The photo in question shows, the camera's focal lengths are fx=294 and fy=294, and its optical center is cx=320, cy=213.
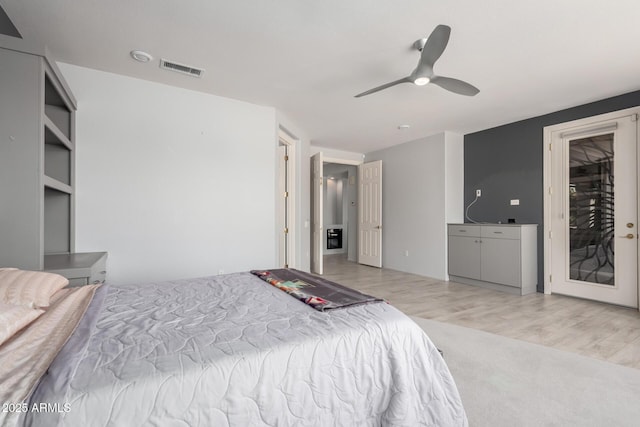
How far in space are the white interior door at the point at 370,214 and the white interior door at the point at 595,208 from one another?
2889mm

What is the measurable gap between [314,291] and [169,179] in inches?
94.3

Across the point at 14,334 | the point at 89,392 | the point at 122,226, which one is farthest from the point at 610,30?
the point at 122,226

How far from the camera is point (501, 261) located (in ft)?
14.2

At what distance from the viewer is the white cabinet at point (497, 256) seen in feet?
13.7

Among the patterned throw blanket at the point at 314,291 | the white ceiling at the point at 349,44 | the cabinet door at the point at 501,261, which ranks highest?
the white ceiling at the point at 349,44

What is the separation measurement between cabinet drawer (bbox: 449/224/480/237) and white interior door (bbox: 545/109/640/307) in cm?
94

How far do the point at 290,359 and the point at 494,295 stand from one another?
4074mm

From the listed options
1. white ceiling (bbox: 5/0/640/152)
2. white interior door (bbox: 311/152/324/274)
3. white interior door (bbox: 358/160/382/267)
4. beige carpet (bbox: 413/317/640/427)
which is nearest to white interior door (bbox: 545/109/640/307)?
white ceiling (bbox: 5/0/640/152)

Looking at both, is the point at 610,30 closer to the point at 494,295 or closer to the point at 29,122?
the point at 494,295

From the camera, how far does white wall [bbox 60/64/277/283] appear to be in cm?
296

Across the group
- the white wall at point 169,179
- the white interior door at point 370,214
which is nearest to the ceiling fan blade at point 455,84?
the white wall at point 169,179

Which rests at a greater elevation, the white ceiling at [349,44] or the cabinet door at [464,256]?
the white ceiling at [349,44]

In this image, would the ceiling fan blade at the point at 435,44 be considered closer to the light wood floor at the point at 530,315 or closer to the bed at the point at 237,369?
the bed at the point at 237,369

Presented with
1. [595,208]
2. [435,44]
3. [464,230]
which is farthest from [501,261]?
[435,44]
